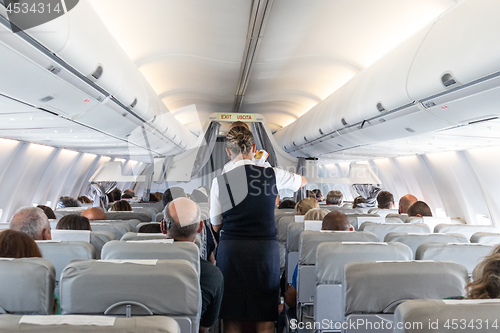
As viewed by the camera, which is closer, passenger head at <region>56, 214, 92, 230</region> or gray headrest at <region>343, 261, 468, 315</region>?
gray headrest at <region>343, 261, 468, 315</region>

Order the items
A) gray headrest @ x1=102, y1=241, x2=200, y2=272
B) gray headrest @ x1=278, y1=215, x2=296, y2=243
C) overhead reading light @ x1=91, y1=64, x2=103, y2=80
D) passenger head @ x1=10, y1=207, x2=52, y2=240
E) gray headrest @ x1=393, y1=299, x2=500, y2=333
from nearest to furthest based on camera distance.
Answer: gray headrest @ x1=393, y1=299, x2=500, y2=333, gray headrest @ x1=102, y1=241, x2=200, y2=272, passenger head @ x1=10, y1=207, x2=52, y2=240, overhead reading light @ x1=91, y1=64, x2=103, y2=80, gray headrest @ x1=278, y1=215, x2=296, y2=243

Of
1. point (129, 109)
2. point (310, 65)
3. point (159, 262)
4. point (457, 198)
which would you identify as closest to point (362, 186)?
point (457, 198)

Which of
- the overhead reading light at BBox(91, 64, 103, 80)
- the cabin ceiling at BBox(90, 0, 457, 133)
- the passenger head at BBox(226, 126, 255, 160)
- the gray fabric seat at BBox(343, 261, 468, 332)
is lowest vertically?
the gray fabric seat at BBox(343, 261, 468, 332)

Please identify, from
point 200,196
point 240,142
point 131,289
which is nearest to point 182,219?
point 240,142

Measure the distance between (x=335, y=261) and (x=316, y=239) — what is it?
0.80 metres

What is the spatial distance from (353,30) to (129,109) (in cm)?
343

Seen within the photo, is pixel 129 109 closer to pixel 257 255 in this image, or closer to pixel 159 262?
pixel 257 255

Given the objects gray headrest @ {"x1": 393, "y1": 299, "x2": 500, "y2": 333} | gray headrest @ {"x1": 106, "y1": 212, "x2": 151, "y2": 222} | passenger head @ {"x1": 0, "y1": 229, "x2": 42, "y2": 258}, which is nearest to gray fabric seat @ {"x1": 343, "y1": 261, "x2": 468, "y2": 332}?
gray headrest @ {"x1": 393, "y1": 299, "x2": 500, "y2": 333}

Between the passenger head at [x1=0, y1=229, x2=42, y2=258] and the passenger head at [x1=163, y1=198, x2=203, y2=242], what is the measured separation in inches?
36.4

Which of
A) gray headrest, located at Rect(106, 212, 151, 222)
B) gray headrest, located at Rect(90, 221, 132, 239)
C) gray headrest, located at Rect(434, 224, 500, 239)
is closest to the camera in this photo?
gray headrest, located at Rect(90, 221, 132, 239)

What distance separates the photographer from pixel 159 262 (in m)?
2.12

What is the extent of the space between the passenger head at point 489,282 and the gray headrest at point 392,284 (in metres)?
0.46

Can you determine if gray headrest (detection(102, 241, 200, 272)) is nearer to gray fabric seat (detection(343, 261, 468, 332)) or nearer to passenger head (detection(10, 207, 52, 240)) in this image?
gray fabric seat (detection(343, 261, 468, 332))

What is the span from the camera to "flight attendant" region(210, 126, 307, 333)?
322cm
